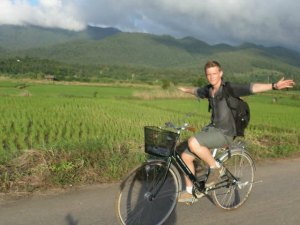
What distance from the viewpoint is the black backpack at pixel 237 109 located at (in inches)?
169

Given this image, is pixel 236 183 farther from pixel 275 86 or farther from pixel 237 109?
pixel 275 86

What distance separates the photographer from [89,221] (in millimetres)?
4066

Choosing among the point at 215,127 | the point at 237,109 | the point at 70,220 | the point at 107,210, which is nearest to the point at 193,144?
the point at 215,127

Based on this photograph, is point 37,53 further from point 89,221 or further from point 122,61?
point 89,221

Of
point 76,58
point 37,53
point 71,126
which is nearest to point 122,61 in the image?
point 76,58

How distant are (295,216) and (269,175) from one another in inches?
71.3

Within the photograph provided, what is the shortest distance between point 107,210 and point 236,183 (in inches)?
62.8

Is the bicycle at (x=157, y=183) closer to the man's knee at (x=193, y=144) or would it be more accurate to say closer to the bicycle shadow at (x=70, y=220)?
the man's knee at (x=193, y=144)

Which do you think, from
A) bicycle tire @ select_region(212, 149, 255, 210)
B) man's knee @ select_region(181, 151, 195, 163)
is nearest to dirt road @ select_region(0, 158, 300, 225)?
bicycle tire @ select_region(212, 149, 255, 210)

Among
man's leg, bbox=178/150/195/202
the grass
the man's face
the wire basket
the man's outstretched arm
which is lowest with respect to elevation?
the grass

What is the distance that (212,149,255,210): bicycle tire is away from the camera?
4707 millimetres

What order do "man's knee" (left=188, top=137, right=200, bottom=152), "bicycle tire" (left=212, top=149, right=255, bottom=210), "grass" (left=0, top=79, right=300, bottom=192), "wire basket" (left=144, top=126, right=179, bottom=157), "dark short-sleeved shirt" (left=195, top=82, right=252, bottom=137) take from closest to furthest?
"wire basket" (left=144, top=126, right=179, bottom=157) < "man's knee" (left=188, top=137, right=200, bottom=152) < "dark short-sleeved shirt" (left=195, top=82, right=252, bottom=137) < "bicycle tire" (left=212, top=149, right=255, bottom=210) < "grass" (left=0, top=79, right=300, bottom=192)

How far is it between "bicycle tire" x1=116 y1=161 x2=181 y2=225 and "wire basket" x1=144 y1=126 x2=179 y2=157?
119 millimetres

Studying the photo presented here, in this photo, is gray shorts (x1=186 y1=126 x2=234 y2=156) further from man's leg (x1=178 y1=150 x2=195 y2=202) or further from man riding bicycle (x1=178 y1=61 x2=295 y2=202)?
man's leg (x1=178 y1=150 x2=195 y2=202)
